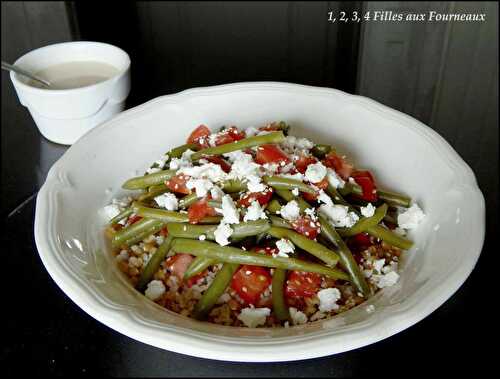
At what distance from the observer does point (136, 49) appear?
340cm

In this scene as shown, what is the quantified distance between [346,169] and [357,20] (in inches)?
77.3

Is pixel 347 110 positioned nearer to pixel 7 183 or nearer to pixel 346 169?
pixel 346 169

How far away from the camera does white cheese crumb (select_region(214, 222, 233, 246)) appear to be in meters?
1.26

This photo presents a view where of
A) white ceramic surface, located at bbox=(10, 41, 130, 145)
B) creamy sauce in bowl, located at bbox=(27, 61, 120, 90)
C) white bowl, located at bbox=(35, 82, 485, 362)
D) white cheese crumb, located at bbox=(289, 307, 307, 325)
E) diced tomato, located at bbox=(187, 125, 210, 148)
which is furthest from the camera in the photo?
creamy sauce in bowl, located at bbox=(27, 61, 120, 90)

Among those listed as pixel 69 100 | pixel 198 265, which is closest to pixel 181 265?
pixel 198 265

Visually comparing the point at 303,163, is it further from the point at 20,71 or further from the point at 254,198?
the point at 20,71

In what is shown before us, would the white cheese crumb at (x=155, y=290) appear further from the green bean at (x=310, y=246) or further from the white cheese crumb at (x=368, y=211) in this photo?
the white cheese crumb at (x=368, y=211)

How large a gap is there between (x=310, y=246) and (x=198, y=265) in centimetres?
27

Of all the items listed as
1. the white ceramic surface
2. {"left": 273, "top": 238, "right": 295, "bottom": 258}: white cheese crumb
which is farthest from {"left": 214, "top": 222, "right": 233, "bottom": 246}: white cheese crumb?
the white ceramic surface

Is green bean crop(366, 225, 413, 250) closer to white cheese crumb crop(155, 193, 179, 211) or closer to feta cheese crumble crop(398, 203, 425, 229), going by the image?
feta cheese crumble crop(398, 203, 425, 229)

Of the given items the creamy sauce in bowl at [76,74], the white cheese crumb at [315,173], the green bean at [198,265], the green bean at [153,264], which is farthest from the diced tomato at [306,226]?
the creamy sauce in bowl at [76,74]

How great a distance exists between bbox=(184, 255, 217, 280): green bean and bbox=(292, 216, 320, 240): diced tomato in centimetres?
21

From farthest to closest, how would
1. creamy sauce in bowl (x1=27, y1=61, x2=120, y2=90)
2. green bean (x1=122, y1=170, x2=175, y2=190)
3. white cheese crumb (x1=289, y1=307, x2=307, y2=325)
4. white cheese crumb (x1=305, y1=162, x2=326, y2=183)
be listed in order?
creamy sauce in bowl (x1=27, y1=61, x2=120, y2=90)
green bean (x1=122, y1=170, x2=175, y2=190)
white cheese crumb (x1=305, y1=162, x2=326, y2=183)
white cheese crumb (x1=289, y1=307, x2=307, y2=325)

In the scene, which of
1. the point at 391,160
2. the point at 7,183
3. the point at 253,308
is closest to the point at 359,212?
the point at 391,160
